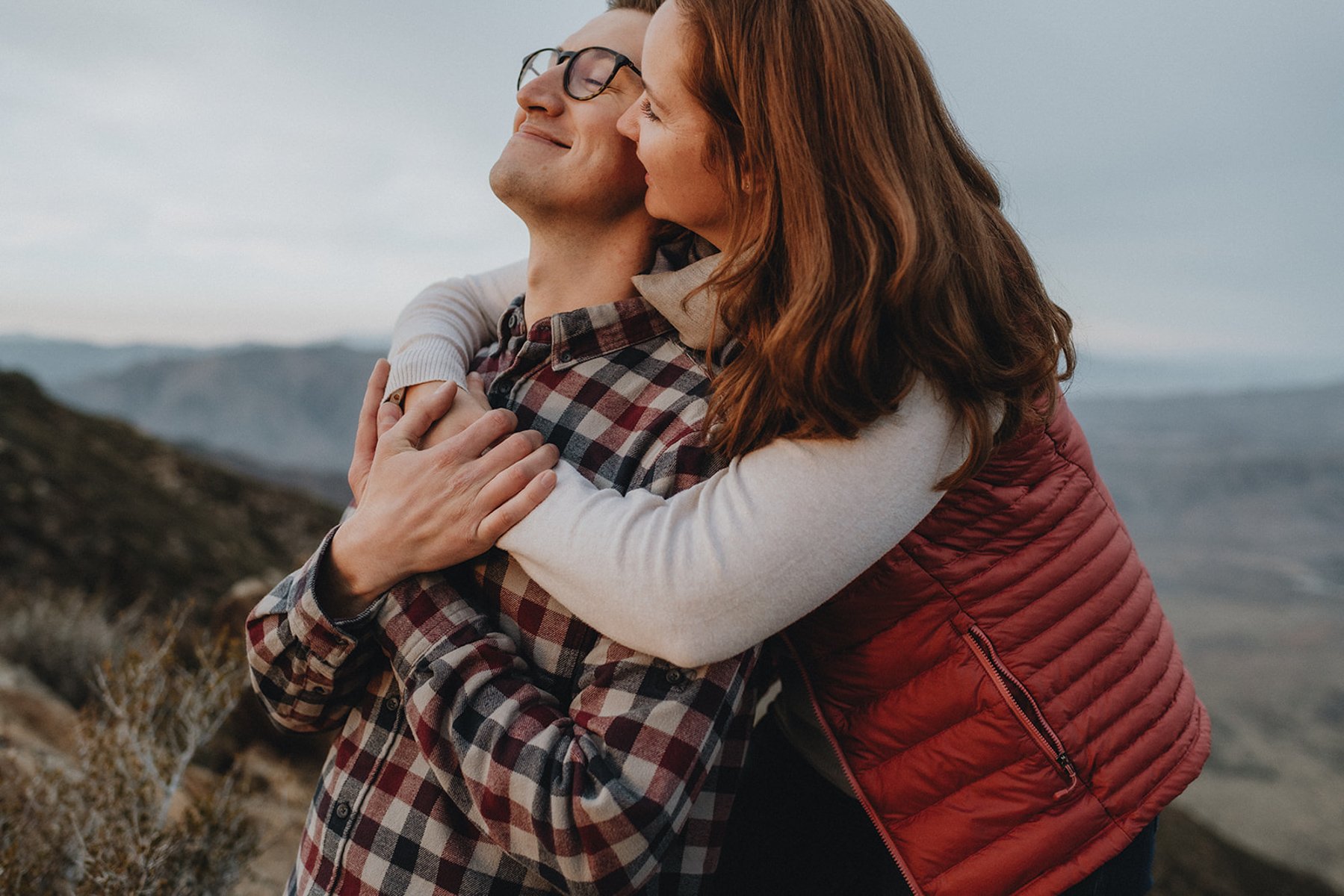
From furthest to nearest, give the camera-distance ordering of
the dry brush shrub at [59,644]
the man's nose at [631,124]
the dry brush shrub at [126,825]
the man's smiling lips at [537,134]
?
the dry brush shrub at [59,644] < the dry brush shrub at [126,825] < the man's smiling lips at [537,134] < the man's nose at [631,124]

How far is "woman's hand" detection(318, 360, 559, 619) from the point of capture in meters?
1.32

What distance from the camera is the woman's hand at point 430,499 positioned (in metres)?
1.32

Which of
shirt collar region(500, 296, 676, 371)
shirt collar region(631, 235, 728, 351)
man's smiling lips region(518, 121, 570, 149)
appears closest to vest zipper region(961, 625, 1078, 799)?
shirt collar region(631, 235, 728, 351)

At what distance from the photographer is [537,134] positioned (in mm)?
1805

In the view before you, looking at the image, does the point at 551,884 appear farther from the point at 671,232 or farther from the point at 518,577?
the point at 671,232

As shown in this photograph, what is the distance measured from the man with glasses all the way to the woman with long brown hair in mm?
145

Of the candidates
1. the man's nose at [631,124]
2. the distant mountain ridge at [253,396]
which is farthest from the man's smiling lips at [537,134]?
the distant mountain ridge at [253,396]

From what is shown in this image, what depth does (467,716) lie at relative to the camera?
127 cm

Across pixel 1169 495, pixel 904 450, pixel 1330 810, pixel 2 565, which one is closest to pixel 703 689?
pixel 904 450

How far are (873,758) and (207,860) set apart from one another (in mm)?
2038

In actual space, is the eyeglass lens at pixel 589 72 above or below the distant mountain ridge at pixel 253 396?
above

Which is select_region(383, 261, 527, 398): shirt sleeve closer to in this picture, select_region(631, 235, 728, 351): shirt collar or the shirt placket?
the shirt placket

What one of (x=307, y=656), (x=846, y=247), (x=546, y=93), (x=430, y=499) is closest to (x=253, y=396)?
(x=546, y=93)

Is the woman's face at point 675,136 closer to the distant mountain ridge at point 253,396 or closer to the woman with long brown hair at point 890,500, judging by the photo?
the woman with long brown hair at point 890,500
